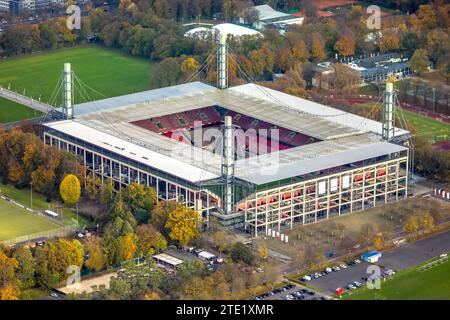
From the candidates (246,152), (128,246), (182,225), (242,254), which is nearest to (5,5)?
(246,152)

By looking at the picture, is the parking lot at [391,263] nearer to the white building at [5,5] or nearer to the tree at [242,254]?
the tree at [242,254]

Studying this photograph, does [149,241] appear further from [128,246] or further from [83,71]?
[83,71]

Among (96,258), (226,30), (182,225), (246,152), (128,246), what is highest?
(226,30)

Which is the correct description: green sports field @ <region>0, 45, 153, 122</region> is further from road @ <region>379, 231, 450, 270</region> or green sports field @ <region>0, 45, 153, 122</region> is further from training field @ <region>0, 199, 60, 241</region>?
road @ <region>379, 231, 450, 270</region>

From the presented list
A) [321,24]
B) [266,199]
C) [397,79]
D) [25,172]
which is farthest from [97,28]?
[266,199]

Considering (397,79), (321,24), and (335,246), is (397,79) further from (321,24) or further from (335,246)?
(335,246)

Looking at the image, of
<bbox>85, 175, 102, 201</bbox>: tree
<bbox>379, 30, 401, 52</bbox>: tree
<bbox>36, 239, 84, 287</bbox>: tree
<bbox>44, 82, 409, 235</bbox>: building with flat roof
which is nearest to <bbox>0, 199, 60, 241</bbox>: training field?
<bbox>85, 175, 102, 201</bbox>: tree
